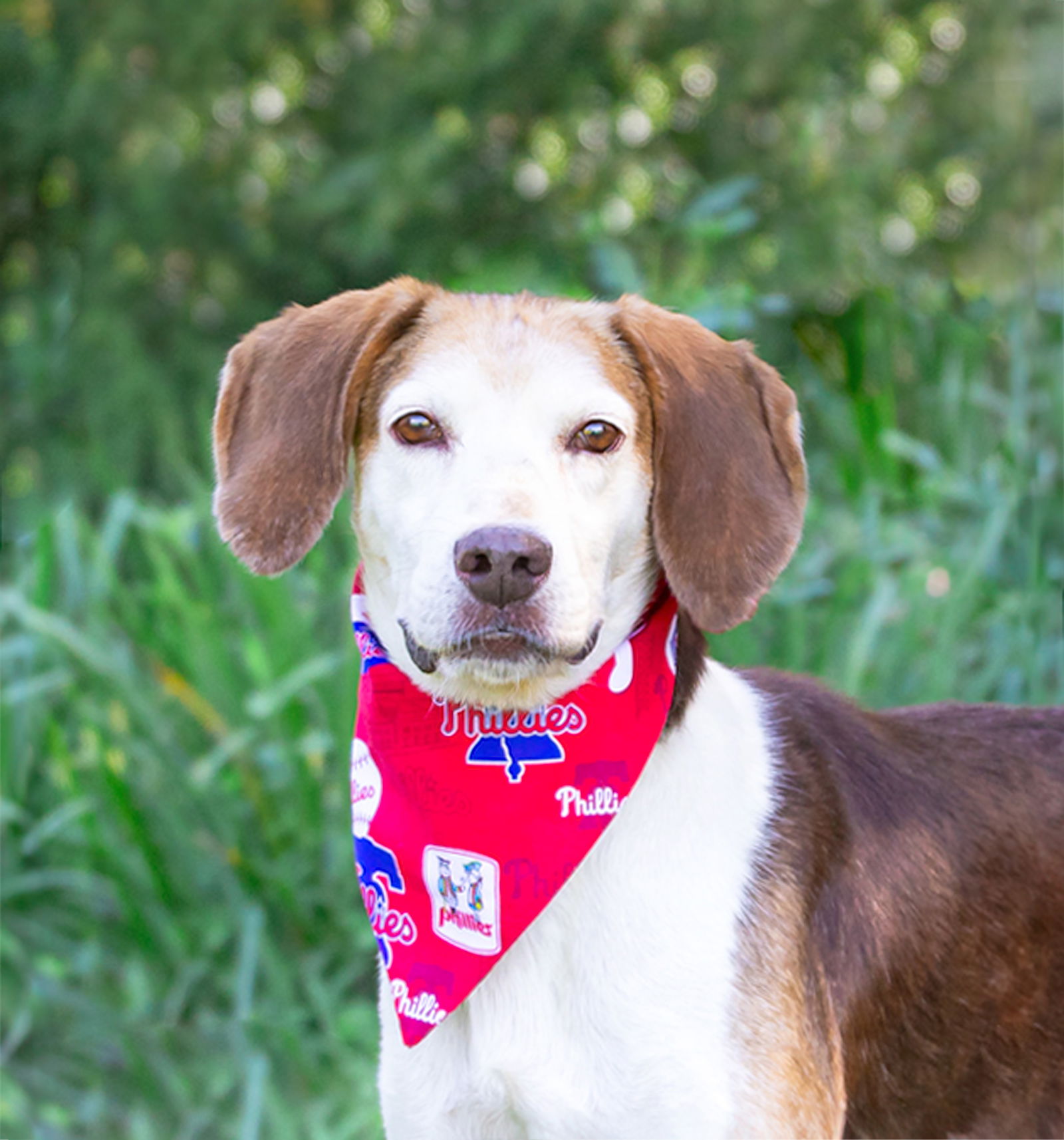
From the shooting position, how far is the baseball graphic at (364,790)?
2766 millimetres

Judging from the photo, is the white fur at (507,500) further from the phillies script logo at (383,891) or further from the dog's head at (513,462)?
the phillies script logo at (383,891)

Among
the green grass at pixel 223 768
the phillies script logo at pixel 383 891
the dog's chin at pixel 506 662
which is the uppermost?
the dog's chin at pixel 506 662

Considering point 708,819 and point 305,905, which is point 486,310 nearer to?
point 708,819

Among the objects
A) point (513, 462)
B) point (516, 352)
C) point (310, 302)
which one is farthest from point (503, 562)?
point (310, 302)

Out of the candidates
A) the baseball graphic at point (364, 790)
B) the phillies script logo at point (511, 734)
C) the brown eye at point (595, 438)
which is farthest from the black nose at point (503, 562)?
the baseball graphic at point (364, 790)

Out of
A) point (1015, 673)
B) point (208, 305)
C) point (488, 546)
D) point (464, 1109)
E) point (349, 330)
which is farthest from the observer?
point (208, 305)

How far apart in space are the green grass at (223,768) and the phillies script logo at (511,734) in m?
1.47

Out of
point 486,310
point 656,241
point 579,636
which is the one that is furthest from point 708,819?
point 656,241

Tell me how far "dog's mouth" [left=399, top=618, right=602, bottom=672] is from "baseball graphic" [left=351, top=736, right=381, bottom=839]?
403mm

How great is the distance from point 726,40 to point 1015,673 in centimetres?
454

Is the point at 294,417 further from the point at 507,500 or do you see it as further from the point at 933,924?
the point at 933,924

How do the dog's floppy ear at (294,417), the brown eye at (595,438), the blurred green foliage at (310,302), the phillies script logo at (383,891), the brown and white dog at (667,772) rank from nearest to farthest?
1. the brown and white dog at (667,772)
2. the brown eye at (595,438)
3. the dog's floppy ear at (294,417)
4. the phillies script logo at (383,891)
5. the blurred green foliage at (310,302)

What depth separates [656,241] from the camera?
7.64 metres

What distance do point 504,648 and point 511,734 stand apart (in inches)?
11.9
